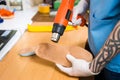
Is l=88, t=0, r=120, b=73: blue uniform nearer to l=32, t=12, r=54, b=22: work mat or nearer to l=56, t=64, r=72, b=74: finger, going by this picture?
l=56, t=64, r=72, b=74: finger

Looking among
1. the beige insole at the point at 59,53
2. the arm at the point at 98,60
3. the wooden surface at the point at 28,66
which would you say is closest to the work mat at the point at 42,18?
the wooden surface at the point at 28,66

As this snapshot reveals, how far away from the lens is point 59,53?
82cm

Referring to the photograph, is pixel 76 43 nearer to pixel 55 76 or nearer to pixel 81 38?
pixel 81 38

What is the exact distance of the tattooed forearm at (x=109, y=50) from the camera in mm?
636

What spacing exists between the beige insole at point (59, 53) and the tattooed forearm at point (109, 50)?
3.0 inches

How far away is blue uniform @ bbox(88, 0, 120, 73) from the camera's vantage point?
0.71m

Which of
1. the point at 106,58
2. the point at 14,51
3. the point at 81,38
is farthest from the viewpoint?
the point at 81,38

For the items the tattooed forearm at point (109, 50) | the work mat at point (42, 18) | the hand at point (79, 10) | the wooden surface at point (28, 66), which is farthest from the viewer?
the work mat at point (42, 18)

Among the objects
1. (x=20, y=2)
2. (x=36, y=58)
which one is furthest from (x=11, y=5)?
(x=36, y=58)

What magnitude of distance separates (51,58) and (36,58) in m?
0.09

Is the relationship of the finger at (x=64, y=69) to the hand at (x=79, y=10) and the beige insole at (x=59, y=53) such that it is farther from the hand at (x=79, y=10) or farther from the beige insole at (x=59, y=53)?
the hand at (x=79, y=10)

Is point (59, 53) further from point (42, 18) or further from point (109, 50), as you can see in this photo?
point (42, 18)

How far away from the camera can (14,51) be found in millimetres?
919

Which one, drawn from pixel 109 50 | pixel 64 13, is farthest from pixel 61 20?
pixel 109 50
